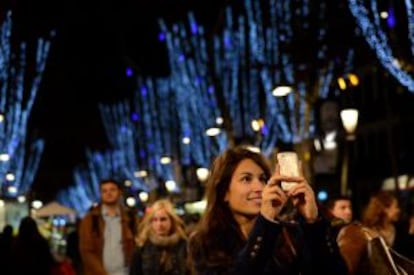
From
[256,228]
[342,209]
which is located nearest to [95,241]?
[342,209]

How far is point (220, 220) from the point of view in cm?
427

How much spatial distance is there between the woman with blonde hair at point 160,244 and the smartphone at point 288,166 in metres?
5.31

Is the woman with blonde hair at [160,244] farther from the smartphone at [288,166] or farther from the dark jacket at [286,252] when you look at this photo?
the smartphone at [288,166]

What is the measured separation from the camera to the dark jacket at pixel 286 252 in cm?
380

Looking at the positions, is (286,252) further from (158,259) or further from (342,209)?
(342,209)

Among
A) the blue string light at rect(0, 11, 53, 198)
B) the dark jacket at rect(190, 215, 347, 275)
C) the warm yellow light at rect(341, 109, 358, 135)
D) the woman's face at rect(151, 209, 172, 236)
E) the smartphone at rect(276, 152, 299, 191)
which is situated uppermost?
the blue string light at rect(0, 11, 53, 198)

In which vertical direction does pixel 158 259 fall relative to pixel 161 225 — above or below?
below

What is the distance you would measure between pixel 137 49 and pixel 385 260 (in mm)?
74936

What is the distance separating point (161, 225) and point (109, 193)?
92 centimetres

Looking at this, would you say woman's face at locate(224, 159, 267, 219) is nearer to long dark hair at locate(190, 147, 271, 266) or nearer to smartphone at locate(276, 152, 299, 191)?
long dark hair at locate(190, 147, 271, 266)

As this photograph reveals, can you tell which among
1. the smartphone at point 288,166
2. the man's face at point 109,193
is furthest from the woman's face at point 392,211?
the smartphone at point 288,166

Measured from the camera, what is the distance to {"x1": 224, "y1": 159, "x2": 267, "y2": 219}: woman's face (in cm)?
421

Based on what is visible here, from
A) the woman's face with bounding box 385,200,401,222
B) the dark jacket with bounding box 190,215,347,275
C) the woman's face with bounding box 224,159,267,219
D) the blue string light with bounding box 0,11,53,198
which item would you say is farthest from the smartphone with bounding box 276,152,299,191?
the blue string light with bounding box 0,11,53,198

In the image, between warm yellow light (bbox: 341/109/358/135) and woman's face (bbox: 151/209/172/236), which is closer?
woman's face (bbox: 151/209/172/236)
